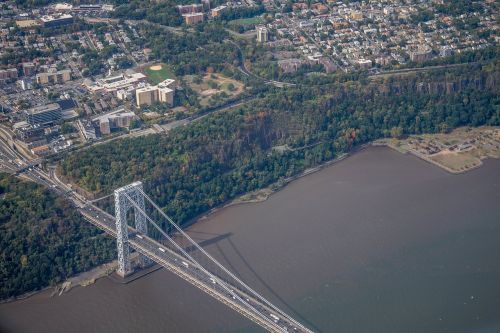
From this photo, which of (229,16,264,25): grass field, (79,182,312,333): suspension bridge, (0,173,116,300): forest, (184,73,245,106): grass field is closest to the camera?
(79,182,312,333): suspension bridge

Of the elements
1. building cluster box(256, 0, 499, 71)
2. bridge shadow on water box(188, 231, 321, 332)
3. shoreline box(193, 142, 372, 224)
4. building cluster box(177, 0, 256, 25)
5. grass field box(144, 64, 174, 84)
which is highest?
building cluster box(177, 0, 256, 25)

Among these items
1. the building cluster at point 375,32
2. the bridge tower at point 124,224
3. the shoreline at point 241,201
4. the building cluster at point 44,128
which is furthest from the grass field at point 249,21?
the bridge tower at point 124,224

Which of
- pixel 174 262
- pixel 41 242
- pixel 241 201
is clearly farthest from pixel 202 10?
pixel 174 262

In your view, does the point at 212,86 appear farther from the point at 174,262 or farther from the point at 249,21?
the point at 174,262

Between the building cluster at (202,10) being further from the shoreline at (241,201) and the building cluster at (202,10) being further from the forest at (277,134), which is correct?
the shoreline at (241,201)

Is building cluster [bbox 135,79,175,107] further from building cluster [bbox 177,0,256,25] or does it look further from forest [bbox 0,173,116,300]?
building cluster [bbox 177,0,256,25]

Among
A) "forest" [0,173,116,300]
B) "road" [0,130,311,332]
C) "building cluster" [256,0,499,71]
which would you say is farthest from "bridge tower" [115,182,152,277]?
"building cluster" [256,0,499,71]
